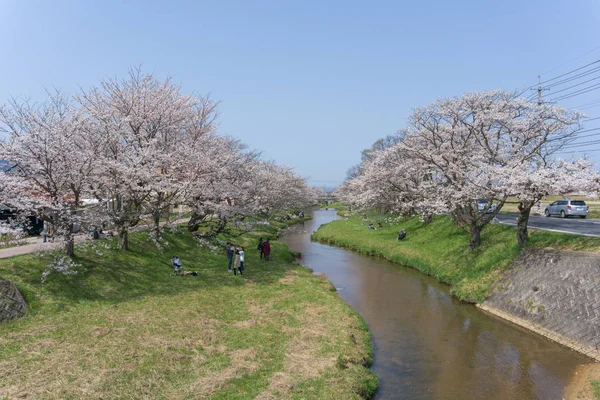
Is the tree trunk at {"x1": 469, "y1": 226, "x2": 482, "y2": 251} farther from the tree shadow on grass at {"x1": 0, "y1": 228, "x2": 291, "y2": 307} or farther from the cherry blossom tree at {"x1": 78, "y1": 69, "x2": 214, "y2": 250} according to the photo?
the cherry blossom tree at {"x1": 78, "y1": 69, "x2": 214, "y2": 250}

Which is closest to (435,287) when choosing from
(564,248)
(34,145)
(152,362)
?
(564,248)

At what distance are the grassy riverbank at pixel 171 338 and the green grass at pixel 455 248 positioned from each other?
30.0 feet

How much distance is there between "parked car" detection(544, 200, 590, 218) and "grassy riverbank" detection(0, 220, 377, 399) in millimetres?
26781

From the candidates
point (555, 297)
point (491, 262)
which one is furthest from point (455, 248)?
point (555, 297)

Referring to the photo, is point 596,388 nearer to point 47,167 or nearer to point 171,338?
point 171,338

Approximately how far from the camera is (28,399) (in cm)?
878

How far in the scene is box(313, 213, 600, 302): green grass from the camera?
20766 mm

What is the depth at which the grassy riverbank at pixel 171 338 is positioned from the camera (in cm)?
1000

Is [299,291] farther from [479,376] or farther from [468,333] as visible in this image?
[479,376]

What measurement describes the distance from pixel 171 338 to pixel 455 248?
22214mm

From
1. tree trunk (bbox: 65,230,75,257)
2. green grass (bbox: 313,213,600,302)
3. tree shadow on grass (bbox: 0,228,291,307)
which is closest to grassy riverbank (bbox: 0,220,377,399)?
tree shadow on grass (bbox: 0,228,291,307)

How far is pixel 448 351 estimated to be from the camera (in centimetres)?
1454

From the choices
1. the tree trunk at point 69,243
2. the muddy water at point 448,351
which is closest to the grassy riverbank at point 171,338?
the tree trunk at point 69,243

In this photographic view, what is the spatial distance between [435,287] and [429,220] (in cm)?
1556
